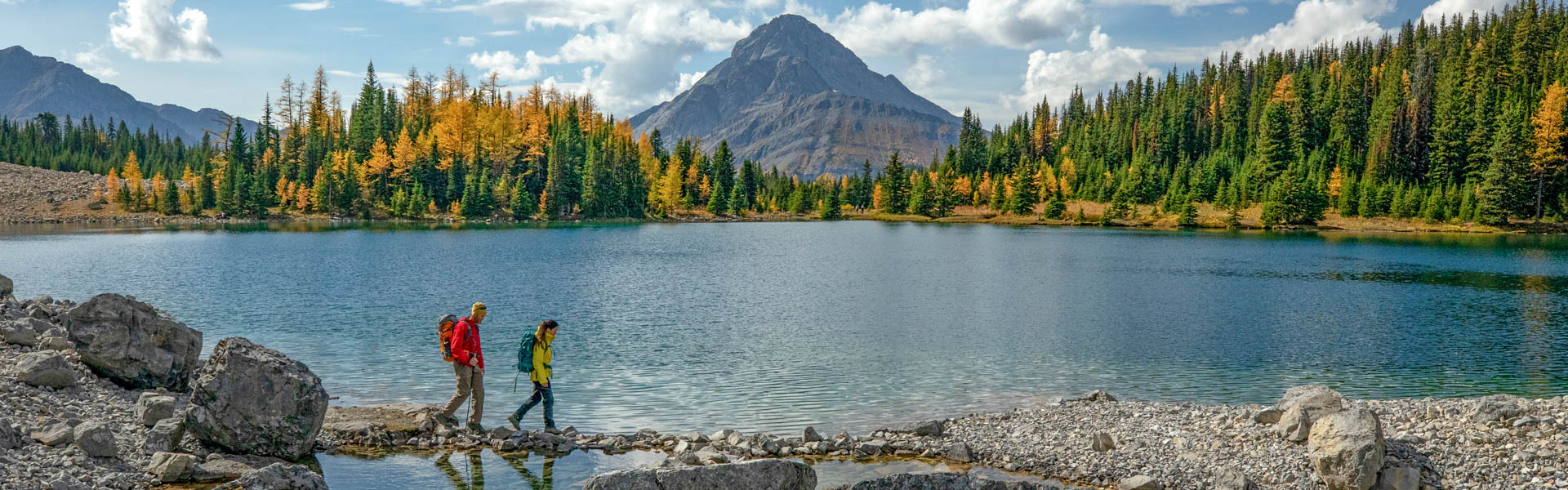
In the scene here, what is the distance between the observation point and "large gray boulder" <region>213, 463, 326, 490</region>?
1232 cm

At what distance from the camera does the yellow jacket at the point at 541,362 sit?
18.1m

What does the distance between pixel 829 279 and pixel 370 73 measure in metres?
150

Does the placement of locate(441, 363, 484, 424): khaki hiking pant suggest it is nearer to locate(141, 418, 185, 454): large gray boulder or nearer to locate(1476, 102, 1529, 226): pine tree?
locate(141, 418, 185, 454): large gray boulder

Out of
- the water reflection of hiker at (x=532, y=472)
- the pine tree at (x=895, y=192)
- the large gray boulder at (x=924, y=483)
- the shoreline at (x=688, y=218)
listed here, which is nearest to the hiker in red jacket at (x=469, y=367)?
the water reflection of hiker at (x=532, y=472)

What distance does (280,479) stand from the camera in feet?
40.7

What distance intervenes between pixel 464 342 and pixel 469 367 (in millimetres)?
630

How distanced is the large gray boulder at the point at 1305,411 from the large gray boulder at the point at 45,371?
23.5 m

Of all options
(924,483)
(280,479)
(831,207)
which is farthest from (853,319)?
(831,207)

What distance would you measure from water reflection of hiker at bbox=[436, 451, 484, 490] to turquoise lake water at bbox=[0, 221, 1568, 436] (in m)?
3.26

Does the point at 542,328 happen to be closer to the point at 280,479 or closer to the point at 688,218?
the point at 280,479

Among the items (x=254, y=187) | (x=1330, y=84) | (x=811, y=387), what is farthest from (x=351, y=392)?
(x=1330, y=84)

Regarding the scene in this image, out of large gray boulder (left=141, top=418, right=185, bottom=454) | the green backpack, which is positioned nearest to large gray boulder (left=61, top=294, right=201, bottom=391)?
large gray boulder (left=141, top=418, right=185, bottom=454)

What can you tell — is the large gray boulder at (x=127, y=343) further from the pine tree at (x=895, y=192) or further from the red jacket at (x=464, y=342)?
the pine tree at (x=895, y=192)

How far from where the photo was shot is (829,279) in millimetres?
58938
